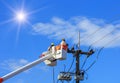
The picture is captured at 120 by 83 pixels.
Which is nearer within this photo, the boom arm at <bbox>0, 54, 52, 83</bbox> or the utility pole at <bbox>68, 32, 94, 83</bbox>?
the boom arm at <bbox>0, 54, 52, 83</bbox>

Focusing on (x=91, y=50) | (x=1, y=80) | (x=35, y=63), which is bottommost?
(x=1, y=80)

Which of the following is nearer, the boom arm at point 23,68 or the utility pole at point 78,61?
the boom arm at point 23,68

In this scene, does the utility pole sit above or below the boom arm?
above

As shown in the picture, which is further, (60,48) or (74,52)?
(74,52)

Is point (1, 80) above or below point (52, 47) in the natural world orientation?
below

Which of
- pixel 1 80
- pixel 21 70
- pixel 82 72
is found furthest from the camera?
pixel 82 72

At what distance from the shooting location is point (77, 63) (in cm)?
3762

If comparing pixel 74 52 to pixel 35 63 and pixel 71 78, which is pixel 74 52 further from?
pixel 35 63

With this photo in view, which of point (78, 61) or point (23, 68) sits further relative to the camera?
point (78, 61)

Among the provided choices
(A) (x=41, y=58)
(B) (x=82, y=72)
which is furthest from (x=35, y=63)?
(B) (x=82, y=72)

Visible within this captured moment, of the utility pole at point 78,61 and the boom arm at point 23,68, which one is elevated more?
the utility pole at point 78,61

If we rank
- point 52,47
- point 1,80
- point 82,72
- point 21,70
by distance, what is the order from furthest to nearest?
point 82,72, point 52,47, point 21,70, point 1,80

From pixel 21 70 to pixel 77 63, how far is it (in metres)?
22.2

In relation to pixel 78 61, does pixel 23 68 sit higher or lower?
lower
